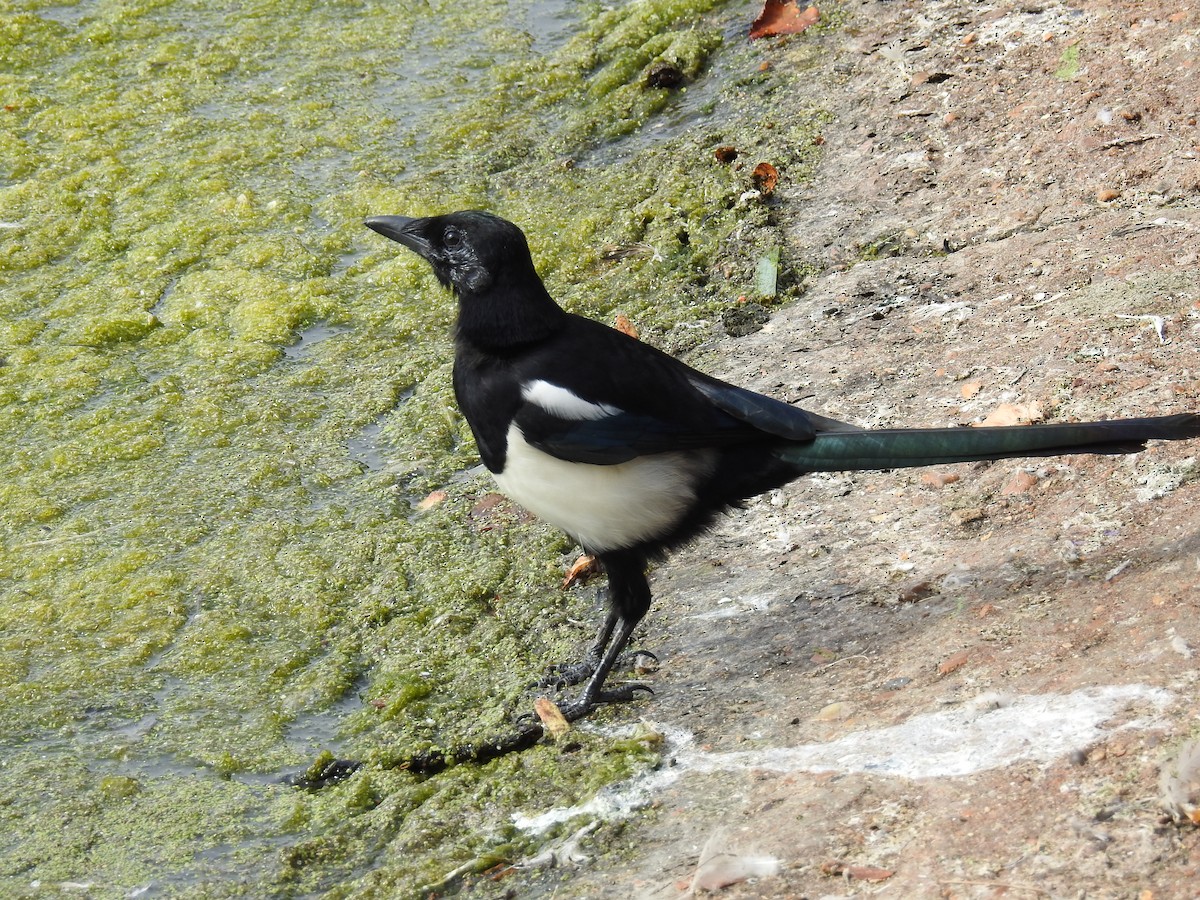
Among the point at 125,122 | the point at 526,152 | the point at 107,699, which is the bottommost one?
the point at 107,699

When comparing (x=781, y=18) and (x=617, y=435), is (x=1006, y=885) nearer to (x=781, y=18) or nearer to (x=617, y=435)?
(x=617, y=435)

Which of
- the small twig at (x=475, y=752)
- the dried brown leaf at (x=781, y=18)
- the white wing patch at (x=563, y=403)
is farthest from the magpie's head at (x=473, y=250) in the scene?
the dried brown leaf at (x=781, y=18)

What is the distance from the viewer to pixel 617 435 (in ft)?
9.48

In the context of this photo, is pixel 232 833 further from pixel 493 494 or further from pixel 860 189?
pixel 860 189

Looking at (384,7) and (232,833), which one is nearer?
(232,833)

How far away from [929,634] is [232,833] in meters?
1.52

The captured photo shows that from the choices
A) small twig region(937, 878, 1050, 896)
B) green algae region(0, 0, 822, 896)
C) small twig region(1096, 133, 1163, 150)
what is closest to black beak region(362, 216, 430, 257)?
green algae region(0, 0, 822, 896)

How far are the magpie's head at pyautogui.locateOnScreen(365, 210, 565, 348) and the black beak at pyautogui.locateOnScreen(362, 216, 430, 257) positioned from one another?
10 centimetres

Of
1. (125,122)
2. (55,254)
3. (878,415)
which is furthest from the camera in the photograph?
(125,122)

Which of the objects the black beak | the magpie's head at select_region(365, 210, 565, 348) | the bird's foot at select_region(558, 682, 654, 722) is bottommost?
the bird's foot at select_region(558, 682, 654, 722)

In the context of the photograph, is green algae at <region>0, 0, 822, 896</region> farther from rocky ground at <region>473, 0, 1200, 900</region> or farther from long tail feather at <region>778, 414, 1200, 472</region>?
long tail feather at <region>778, 414, 1200, 472</region>

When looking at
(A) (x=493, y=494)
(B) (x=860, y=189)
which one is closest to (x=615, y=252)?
(B) (x=860, y=189)

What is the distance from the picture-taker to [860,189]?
465 centimetres

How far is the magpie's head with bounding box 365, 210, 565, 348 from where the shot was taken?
2984 mm
